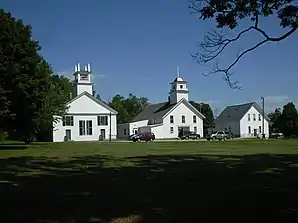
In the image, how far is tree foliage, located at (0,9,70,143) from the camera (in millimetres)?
42044

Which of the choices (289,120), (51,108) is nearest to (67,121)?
(51,108)

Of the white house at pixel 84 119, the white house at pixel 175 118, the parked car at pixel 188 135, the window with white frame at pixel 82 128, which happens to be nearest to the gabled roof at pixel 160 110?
the white house at pixel 175 118

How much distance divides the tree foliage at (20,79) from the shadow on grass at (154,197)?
27934 mm

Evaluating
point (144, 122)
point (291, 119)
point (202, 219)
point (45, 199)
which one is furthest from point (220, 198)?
point (144, 122)

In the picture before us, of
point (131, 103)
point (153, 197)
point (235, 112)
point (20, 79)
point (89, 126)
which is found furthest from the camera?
point (131, 103)

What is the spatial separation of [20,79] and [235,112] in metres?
81.5

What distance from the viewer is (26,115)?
147 ft

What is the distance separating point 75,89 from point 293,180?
84.7m

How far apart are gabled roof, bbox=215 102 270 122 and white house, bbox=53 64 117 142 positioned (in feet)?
114

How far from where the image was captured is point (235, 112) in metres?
117

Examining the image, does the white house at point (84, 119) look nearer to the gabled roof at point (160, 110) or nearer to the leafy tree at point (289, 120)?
the gabled roof at point (160, 110)

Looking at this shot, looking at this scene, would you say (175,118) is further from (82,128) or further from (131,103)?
(131,103)

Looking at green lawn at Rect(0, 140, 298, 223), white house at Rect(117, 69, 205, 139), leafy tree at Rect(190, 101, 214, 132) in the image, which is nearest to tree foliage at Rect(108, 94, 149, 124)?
leafy tree at Rect(190, 101, 214, 132)

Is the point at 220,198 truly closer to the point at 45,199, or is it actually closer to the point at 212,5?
the point at 45,199
